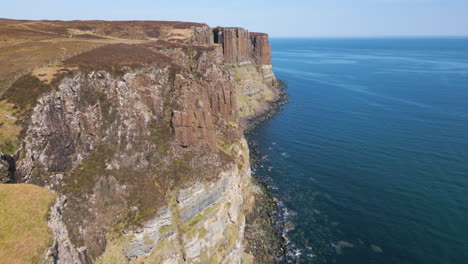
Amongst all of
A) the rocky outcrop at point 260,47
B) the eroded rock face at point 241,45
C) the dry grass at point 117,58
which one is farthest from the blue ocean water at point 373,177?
the rocky outcrop at point 260,47

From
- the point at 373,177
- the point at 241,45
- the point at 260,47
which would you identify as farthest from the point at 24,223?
the point at 260,47

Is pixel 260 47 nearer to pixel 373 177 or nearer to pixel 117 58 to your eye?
pixel 373 177

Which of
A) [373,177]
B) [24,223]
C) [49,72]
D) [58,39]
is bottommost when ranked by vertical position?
[373,177]

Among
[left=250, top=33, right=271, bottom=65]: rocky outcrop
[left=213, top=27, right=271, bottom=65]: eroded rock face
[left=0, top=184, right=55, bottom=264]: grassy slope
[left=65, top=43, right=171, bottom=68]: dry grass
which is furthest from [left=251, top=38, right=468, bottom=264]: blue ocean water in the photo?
[left=250, top=33, right=271, bottom=65]: rocky outcrop

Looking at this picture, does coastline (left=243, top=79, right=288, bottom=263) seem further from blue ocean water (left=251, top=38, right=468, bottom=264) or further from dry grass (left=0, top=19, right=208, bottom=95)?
dry grass (left=0, top=19, right=208, bottom=95)

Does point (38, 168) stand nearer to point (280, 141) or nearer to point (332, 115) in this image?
point (280, 141)

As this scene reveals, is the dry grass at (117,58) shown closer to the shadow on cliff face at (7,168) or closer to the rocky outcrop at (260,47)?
the shadow on cliff face at (7,168)
